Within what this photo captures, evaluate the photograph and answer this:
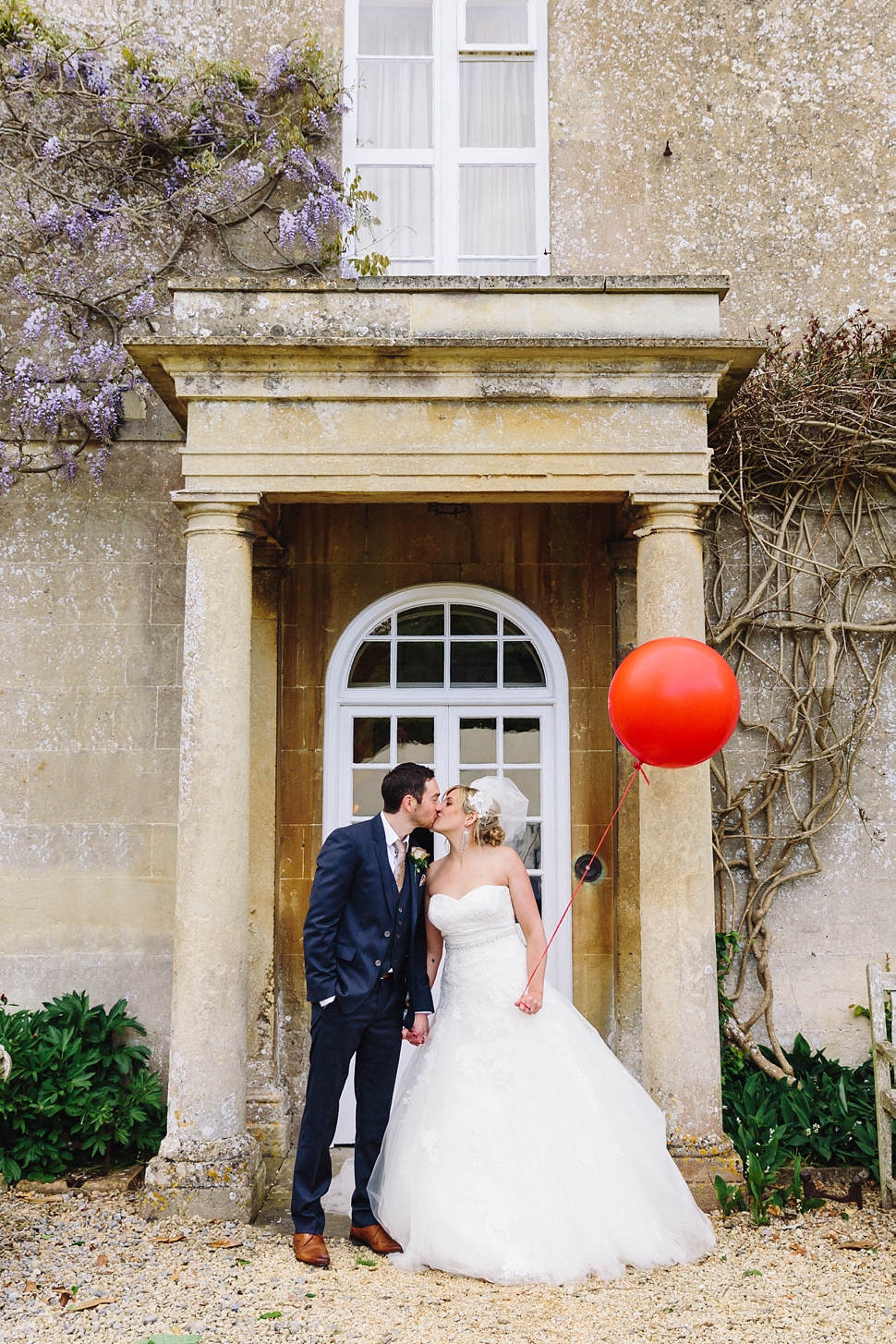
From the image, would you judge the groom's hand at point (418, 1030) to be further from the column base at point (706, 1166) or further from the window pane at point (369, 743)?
the window pane at point (369, 743)

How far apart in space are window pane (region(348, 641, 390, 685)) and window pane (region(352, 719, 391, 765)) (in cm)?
27

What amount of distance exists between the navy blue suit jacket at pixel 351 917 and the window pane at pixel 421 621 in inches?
84.0

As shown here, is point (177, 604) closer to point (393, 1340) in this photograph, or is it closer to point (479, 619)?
point (479, 619)

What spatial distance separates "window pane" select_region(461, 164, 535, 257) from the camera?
6.71m

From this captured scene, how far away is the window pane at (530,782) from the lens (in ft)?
20.9

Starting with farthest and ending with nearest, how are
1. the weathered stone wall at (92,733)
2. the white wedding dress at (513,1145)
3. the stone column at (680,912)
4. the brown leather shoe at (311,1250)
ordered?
the weathered stone wall at (92,733) < the stone column at (680,912) < the brown leather shoe at (311,1250) < the white wedding dress at (513,1145)

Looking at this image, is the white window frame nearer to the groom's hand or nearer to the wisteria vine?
the groom's hand

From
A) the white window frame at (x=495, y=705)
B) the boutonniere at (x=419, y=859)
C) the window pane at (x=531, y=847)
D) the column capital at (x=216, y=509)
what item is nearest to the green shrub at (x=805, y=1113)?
the white window frame at (x=495, y=705)

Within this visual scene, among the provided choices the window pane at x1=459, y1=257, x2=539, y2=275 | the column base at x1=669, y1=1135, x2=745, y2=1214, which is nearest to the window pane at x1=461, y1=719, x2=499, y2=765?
the column base at x1=669, y1=1135, x2=745, y2=1214

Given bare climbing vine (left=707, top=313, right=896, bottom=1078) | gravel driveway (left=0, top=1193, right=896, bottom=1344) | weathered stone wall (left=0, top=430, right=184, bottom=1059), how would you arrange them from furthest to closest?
bare climbing vine (left=707, top=313, right=896, bottom=1078) → weathered stone wall (left=0, top=430, right=184, bottom=1059) → gravel driveway (left=0, top=1193, right=896, bottom=1344)

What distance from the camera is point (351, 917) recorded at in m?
4.48

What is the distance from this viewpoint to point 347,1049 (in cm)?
444

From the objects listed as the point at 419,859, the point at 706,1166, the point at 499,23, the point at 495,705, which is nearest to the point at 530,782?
the point at 495,705

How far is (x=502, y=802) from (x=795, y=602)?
284 centimetres
